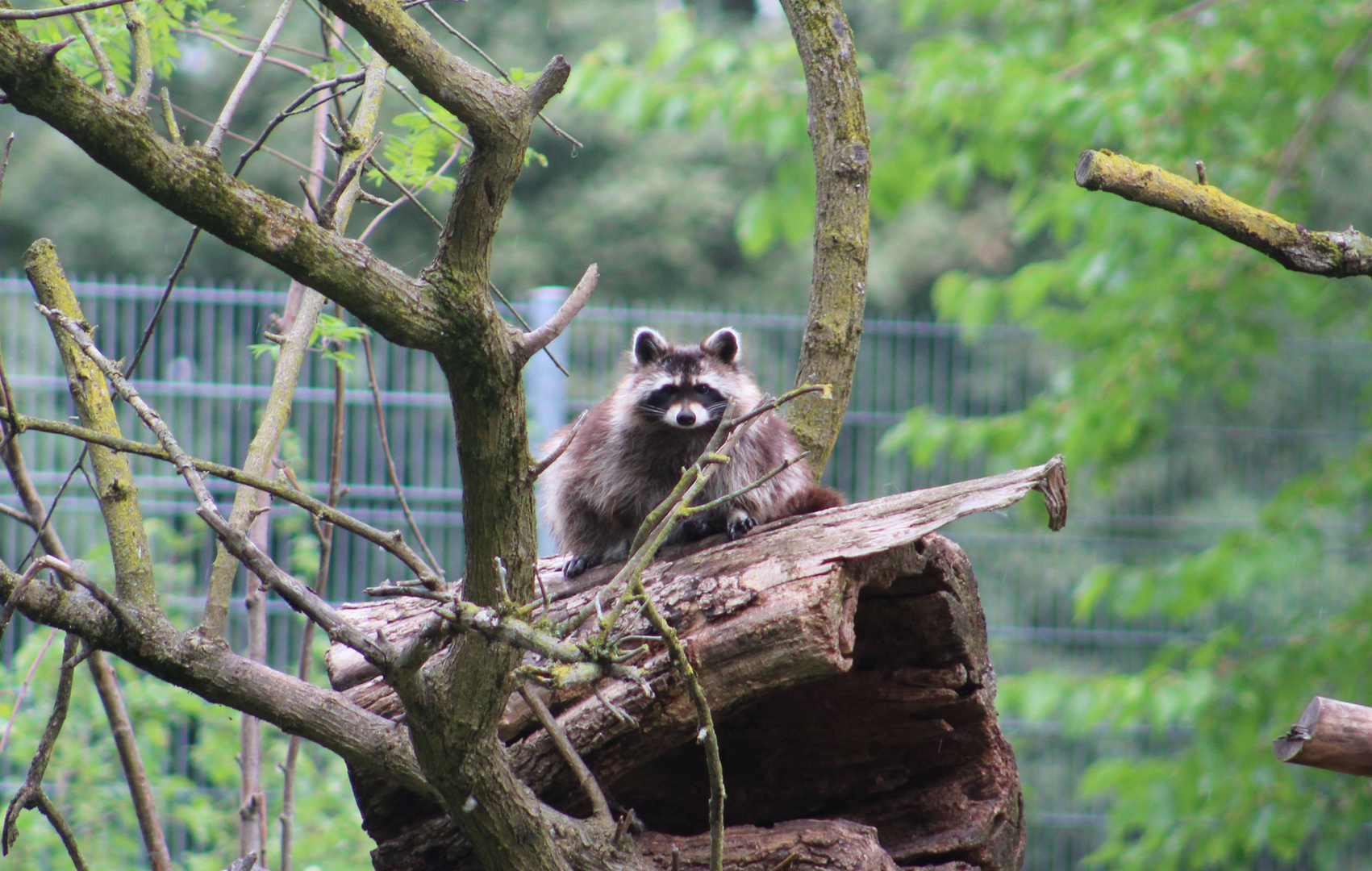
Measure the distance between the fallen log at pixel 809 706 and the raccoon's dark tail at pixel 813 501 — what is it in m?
0.44

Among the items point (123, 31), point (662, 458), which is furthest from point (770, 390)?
point (123, 31)

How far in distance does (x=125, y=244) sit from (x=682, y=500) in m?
14.7

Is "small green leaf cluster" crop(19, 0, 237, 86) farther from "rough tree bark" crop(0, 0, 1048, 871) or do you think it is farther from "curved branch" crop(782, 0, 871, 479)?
"curved branch" crop(782, 0, 871, 479)

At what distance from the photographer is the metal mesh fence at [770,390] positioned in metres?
7.16

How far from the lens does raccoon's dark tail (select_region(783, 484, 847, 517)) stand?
11.0 ft

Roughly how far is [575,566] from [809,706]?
881 mm

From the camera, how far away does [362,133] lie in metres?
2.96

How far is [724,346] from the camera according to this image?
171 inches

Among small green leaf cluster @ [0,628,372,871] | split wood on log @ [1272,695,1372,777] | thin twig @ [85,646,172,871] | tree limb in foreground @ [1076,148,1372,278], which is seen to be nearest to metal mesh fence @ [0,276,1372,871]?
small green leaf cluster @ [0,628,372,871]

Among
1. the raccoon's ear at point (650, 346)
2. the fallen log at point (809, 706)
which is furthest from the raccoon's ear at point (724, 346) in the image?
the fallen log at point (809, 706)

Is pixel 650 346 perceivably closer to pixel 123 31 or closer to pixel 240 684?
pixel 123 31

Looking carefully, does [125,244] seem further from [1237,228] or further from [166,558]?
[1237,228]

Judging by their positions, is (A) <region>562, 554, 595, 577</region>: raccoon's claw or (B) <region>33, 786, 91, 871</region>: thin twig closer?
(B) <region>33, 786, 91, 871</region>: thin twig

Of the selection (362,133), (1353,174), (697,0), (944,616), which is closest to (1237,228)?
(944,616)
